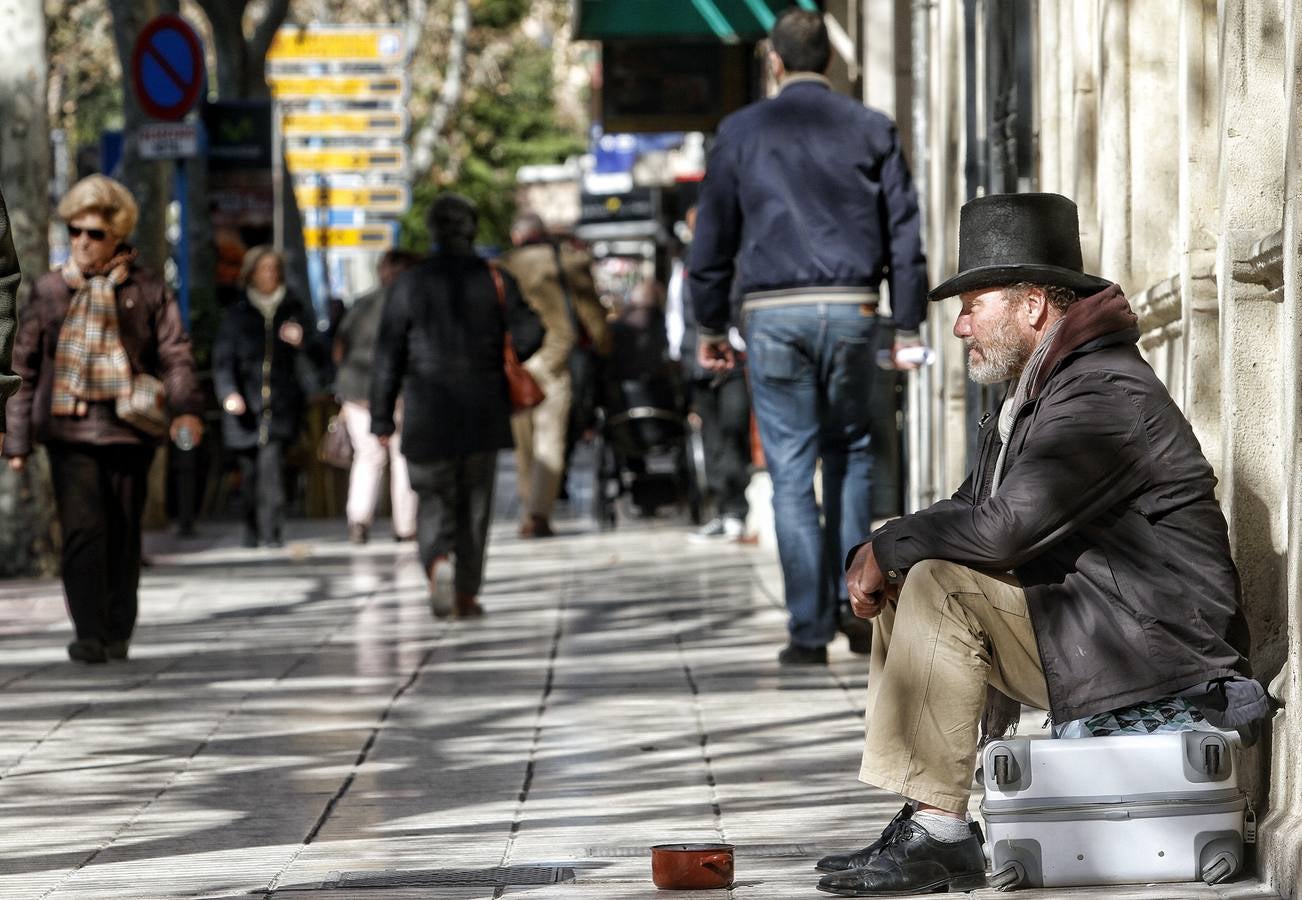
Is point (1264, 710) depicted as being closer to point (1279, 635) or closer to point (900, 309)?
point (1279, 635)

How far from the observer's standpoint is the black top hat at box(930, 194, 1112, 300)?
17.5 feet

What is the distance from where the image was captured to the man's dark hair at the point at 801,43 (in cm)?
961

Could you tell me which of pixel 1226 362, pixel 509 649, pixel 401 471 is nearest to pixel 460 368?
pixel 509 649

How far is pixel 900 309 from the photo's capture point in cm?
925

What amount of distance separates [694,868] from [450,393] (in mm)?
6860

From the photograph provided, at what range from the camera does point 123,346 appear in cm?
1017

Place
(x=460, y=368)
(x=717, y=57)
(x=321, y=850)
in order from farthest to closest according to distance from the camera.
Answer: (x=717, y=57)
(x=460, y=368)
(x=321, y=850)

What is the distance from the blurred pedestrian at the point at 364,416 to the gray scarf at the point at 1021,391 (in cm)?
1205

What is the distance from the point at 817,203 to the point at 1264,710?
15.1 ft

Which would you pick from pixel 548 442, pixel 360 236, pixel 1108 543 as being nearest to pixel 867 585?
pixel 1108 543

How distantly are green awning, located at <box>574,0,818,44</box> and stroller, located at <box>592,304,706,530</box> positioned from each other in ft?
9.26

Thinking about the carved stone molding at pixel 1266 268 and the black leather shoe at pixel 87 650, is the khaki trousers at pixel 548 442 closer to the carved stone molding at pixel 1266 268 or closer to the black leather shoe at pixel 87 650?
the black leather shoe at pixel 87 650

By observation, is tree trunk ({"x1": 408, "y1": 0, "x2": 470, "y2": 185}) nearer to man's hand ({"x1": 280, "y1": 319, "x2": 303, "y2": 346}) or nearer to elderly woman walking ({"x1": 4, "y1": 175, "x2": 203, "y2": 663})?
man's hand ({"x1": 280, "y1": 319, "x2": 303, "y2": 346})

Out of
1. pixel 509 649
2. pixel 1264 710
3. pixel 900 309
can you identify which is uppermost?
pixel 900 309
